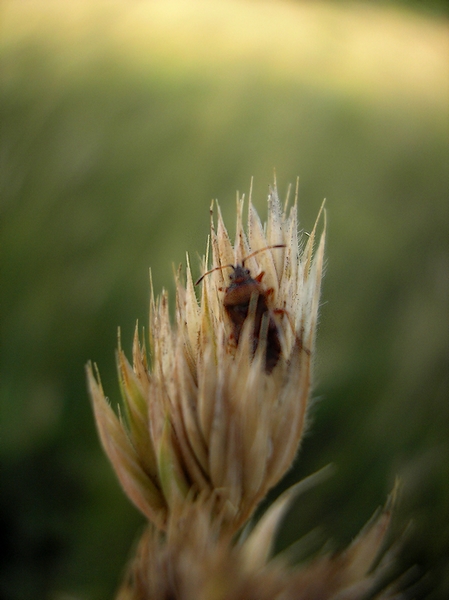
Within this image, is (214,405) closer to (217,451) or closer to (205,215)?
(217,451)

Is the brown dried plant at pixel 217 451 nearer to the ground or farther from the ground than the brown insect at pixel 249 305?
nearer to the ground

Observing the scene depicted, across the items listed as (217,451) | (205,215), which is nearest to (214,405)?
(217,451)

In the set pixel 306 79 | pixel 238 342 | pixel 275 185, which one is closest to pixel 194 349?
pixel 238 342

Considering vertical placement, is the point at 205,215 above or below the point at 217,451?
above

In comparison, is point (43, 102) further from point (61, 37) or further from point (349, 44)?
point (349, 44)

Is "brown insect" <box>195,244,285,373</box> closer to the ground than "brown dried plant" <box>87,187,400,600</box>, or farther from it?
farther from it
